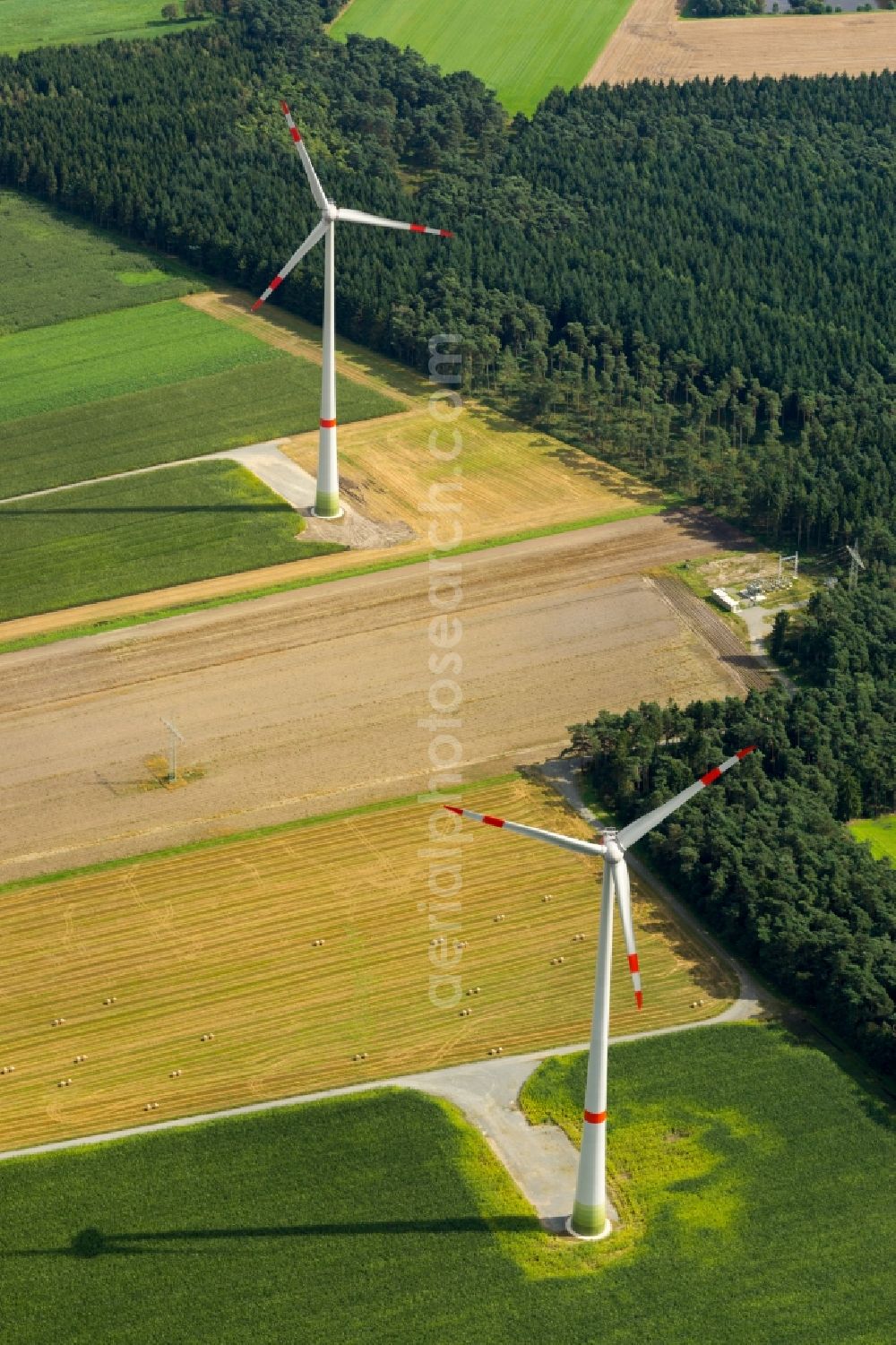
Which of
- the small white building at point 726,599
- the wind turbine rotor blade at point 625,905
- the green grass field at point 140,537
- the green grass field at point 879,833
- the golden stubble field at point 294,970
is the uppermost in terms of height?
the wind turbine rotor blade at point 625,905

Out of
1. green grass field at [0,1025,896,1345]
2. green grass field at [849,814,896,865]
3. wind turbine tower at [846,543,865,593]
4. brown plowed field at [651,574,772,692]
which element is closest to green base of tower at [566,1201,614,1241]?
green grass field at [0,1025,896,1345]

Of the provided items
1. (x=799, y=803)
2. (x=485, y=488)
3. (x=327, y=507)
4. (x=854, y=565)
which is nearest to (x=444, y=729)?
(x=799, y=803)

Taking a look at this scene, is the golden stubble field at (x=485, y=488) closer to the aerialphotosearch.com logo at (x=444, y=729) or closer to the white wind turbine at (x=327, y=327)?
the aerialphotosearch.com logo at (x=444, y=729)

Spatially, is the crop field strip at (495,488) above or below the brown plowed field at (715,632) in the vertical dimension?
above

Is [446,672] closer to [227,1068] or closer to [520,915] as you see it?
[520,915]

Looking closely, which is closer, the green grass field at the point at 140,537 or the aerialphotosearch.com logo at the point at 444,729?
the aerialphotosearch.com logo at the point at 444,729

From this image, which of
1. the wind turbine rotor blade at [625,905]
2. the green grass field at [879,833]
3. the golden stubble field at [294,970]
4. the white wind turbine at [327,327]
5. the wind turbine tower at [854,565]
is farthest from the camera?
the wind turbine tower at [854,565]

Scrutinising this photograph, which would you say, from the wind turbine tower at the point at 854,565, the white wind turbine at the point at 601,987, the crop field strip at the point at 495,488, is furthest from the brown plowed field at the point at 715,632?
the white wind turbine at the point at 601,987
